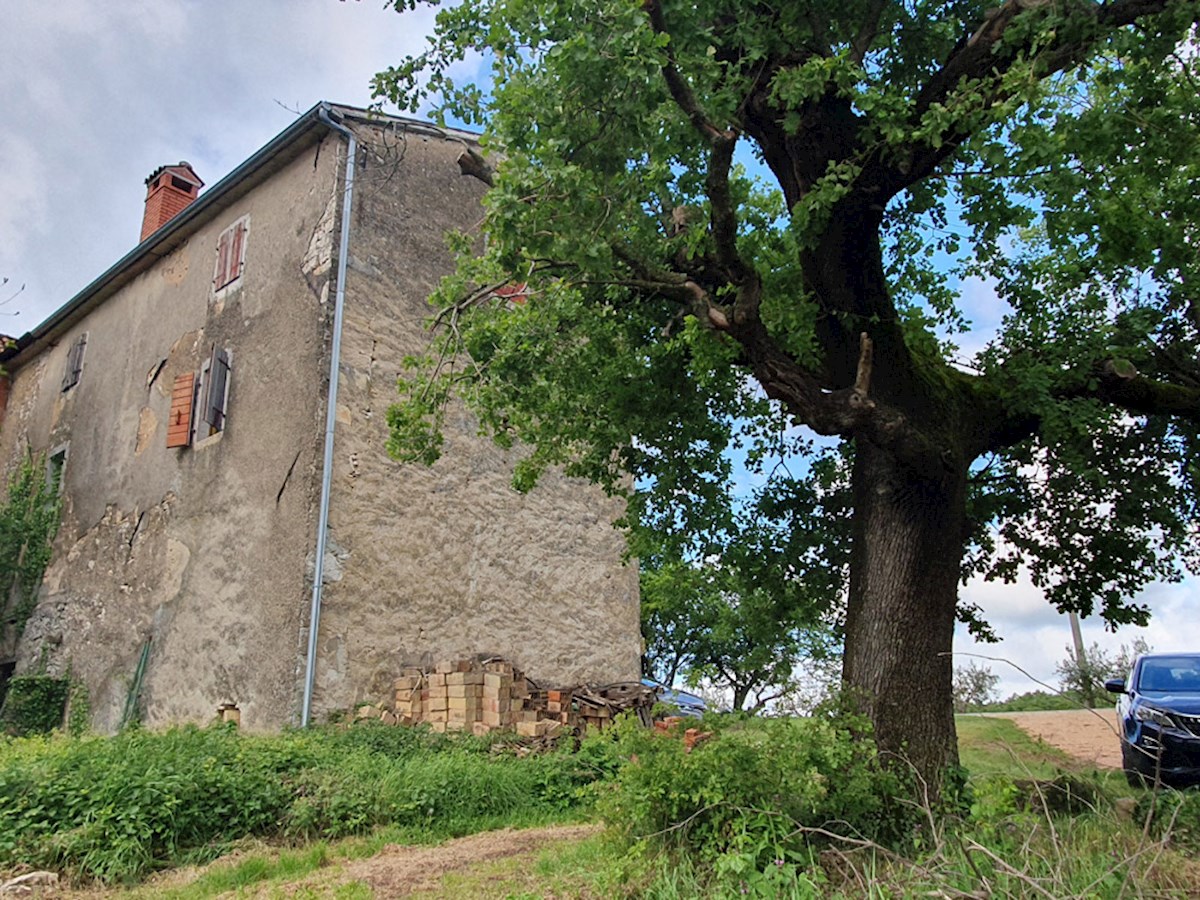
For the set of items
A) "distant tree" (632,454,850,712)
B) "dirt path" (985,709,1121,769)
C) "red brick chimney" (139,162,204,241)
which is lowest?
"dirt path" (985,709,1121,769)

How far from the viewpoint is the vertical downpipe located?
31.9 ft

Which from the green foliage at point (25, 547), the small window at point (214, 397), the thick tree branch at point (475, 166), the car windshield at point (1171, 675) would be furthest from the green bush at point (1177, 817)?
the green foliage at point (25, 547)

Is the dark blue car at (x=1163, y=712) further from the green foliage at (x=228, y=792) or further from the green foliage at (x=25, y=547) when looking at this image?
the green foliage at (x=25, y=547)

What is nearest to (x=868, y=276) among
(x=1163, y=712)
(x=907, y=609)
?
(x=907, y=609)

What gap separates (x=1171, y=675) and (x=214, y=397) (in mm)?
12265

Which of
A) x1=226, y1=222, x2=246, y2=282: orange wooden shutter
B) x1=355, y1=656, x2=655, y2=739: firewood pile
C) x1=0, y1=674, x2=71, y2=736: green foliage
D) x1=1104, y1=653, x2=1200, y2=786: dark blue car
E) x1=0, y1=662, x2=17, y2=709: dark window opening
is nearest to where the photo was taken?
x1=1104, y1=653, x2=1200, y2=786: dark blue car

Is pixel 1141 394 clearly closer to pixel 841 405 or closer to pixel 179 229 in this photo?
pixel 841 405

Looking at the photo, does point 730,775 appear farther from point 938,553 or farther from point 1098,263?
point 1098,263

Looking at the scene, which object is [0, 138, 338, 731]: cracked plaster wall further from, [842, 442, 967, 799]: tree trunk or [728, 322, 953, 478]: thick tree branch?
[842, 442, 967, 799]: tree trunk

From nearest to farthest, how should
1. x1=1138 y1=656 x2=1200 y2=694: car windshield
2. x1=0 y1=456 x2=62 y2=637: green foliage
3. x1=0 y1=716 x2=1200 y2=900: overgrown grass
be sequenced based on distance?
1. x1=0 y1=716 x2=1200 y2=900: overgrown grass
2. x1=1138 y1=656 x2=1200 y2=694: car windshield
3. x1=0 y1=456 x2=62 y2=637: green foliage

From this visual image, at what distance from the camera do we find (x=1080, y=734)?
462 inches

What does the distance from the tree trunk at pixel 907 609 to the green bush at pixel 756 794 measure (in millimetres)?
511

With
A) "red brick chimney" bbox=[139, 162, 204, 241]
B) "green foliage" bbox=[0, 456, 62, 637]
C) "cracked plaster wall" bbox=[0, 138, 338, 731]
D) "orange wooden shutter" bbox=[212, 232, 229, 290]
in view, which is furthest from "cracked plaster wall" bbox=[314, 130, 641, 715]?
"green foliage" bbox=[0, 456, 62, 637]

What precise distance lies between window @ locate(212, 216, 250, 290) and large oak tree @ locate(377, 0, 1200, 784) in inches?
270
